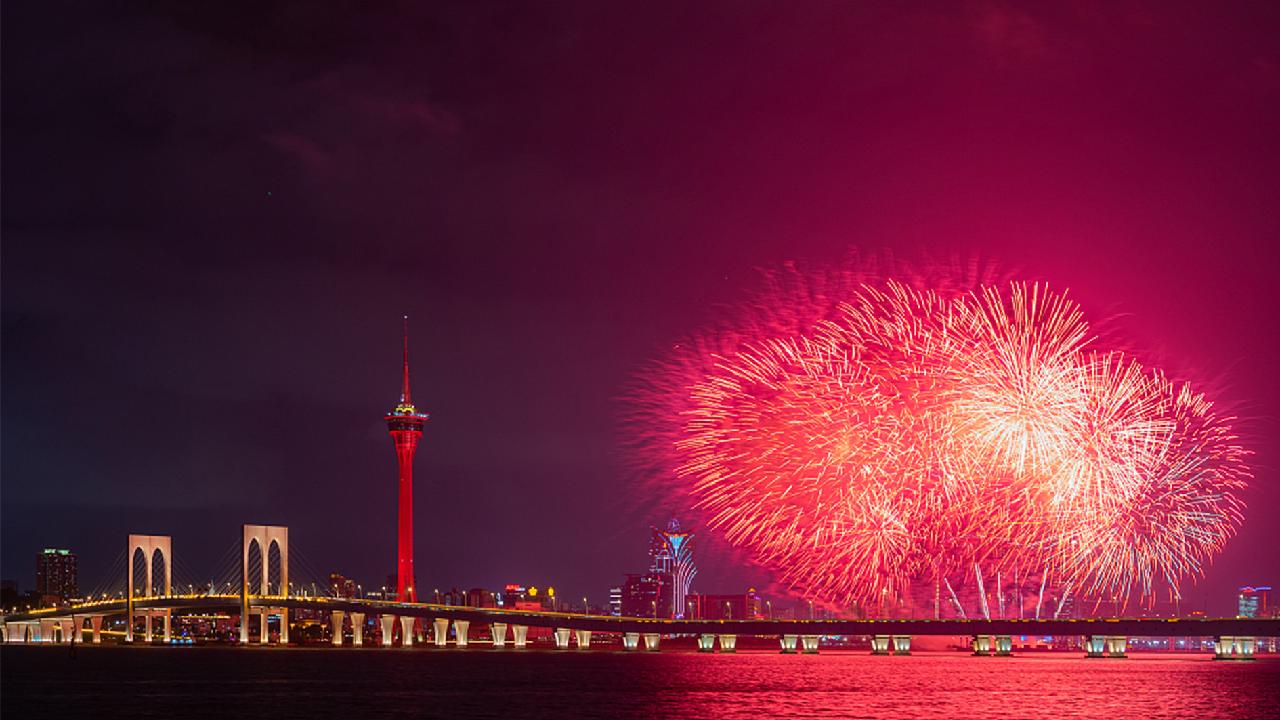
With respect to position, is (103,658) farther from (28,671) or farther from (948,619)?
(948,619)

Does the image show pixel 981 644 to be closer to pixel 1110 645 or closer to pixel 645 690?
pixel 1110 645

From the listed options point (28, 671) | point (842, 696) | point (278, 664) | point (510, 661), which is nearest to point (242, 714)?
point (842, 696)

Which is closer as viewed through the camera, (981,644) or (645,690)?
(645,690)

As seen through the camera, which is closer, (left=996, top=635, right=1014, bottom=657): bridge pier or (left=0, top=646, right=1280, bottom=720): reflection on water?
(left=0, top=646, right=1280, bottom=720): reflection on water

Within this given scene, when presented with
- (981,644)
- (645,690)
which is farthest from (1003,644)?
(645,690)

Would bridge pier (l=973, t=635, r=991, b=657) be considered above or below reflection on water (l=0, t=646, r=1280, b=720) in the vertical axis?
below

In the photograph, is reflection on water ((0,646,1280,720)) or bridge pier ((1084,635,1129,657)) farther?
bridge pier ((1084,635,1129,657))

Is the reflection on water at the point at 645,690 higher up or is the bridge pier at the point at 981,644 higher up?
the reflection on water at the point at 645,690

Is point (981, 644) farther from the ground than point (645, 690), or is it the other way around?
point (645, 690)

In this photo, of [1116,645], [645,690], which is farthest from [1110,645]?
[645,690]
